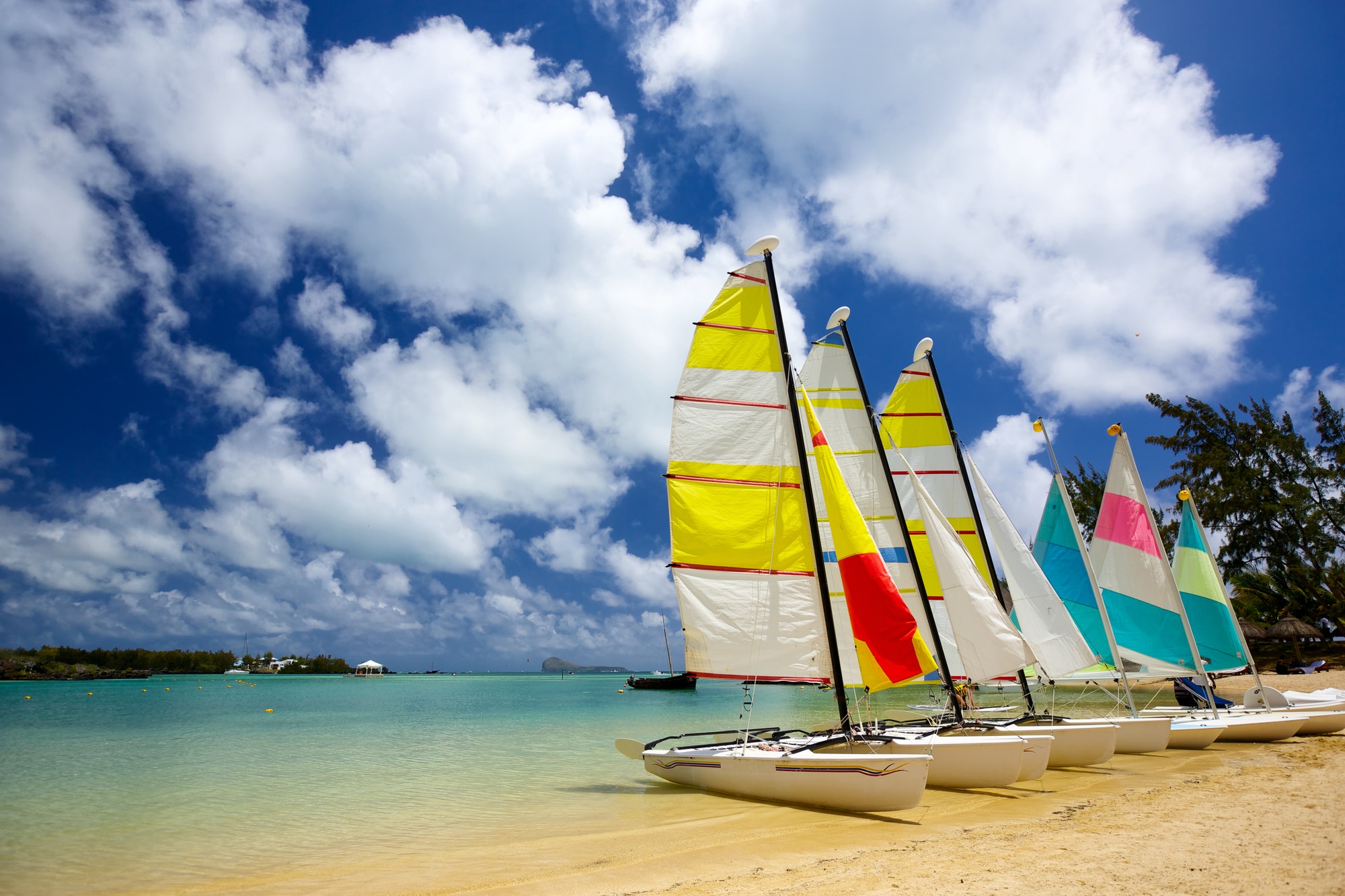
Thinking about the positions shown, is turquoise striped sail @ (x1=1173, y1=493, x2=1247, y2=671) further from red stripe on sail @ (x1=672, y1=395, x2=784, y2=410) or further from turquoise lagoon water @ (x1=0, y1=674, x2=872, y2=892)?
turquoise lagoon water @ (x1=0, y1=674, x2=872, y2=892)

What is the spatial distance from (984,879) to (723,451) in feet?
24.4

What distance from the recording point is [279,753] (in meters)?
20.9

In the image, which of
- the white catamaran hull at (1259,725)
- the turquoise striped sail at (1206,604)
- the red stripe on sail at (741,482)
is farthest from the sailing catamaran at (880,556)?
the turquoise striped sail at (1206,604)

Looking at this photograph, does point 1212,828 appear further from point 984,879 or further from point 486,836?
point 486,836

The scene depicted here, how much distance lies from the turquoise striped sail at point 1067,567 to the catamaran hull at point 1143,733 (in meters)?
2.20

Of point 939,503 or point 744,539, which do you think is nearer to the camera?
point 744,539

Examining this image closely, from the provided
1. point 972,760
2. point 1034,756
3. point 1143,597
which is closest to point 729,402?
point 972,760

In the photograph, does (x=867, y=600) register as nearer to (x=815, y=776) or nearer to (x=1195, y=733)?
(x=815, y=776)

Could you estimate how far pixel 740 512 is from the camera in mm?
11812

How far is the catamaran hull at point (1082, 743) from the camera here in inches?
468

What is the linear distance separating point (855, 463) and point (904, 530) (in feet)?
8.61

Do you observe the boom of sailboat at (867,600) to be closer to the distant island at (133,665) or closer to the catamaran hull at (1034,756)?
the catamaran hull at (1034,756)

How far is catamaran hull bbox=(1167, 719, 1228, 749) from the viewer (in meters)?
13.9

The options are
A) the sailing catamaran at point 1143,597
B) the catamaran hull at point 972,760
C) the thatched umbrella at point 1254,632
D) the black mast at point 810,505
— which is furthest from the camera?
the thatched umbrella at point 1254,632
